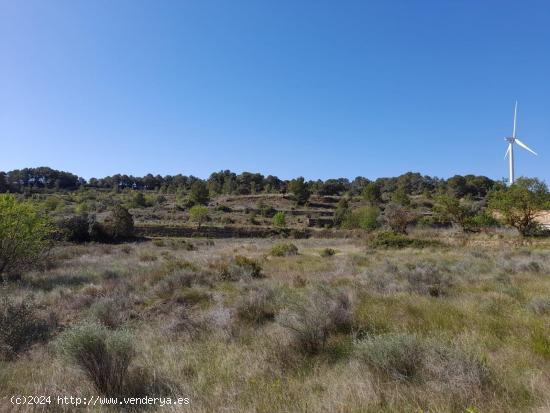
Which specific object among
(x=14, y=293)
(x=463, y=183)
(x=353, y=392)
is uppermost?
(x=463, y=183)

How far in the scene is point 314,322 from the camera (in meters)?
6.13

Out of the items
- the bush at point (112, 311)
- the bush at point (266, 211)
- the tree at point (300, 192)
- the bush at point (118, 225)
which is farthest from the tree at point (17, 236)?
the tree at point (300, 192)

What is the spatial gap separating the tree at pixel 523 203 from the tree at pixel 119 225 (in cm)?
3782

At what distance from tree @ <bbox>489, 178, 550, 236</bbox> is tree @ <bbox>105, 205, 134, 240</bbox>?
37823 mm

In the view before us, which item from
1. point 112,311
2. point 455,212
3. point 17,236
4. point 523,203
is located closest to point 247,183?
point 455,212

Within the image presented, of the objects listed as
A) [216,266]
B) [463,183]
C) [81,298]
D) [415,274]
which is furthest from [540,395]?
[463,183]

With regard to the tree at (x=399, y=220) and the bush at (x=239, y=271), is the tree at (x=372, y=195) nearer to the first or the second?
the tree at (x=399, y=220)

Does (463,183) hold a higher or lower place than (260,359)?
higher

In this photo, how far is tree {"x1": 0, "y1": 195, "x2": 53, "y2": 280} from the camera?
1573cm

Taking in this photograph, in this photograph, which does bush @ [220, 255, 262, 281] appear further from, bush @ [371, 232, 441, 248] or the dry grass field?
bush @ [371, 232, 441, 248]

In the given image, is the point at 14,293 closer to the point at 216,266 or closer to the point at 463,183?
the point at 216,266

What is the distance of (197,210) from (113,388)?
5686 cm

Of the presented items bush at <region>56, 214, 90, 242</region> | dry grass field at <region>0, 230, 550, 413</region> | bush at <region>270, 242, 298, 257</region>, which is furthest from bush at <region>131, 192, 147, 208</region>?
dry grass field at <region>0, 230, 550, 413</region>

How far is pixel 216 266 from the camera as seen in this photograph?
1728cm
